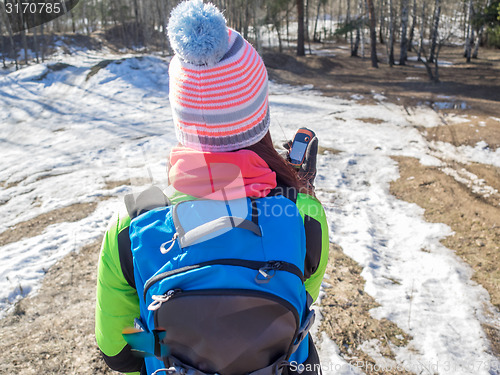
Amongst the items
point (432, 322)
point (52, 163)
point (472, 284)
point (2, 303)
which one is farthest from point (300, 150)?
point (52, 163)

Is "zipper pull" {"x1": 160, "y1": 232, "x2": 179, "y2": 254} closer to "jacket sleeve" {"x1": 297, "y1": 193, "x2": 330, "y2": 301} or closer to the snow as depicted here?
"jacket sleeve" {"x1": 297, "y1": 193, "x2": 330, "y2": 301}

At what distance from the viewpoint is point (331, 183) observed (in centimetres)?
573

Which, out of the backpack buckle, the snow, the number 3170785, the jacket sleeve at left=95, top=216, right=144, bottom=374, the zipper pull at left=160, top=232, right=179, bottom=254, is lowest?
the snow

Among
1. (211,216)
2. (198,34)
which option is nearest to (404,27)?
(198,34)

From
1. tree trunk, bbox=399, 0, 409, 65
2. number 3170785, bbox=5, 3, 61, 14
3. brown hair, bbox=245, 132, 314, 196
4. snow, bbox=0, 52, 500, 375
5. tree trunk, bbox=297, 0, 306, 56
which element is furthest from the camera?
number 3170785, bbox=5, 3, 61, 14

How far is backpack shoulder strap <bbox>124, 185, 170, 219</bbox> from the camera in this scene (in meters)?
1.02

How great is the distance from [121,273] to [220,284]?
0.33 meters

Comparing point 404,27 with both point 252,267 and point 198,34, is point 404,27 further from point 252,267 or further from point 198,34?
point 252,267

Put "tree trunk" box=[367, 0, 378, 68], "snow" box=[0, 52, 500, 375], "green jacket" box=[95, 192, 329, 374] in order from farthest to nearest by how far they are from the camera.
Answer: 1. "tree trunk" box=[367, 0, 378, 68]
2. "snow" box=[0, 52, 500, 375]
3. "green jacket" box=[95, 192, 329, 374]

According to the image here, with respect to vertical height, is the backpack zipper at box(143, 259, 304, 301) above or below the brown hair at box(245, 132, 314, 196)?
below

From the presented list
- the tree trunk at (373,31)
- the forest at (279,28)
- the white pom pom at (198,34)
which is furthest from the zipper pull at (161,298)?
the tree trunk at (373,31)

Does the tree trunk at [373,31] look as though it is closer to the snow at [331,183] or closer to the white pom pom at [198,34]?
the snow at [331,183]

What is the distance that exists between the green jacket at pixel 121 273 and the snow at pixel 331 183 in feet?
1.72

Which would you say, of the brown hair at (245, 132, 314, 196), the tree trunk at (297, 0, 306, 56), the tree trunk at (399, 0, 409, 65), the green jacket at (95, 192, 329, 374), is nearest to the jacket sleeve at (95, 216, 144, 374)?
the green jacket at (95, 192, 329, 374)
